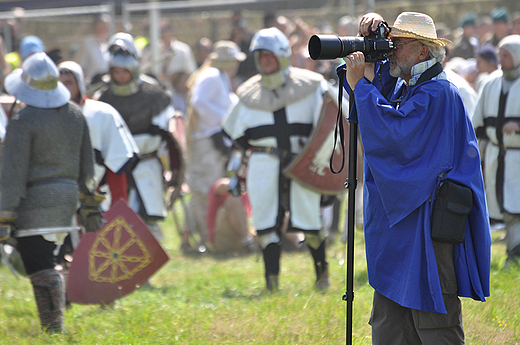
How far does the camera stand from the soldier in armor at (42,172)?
3.83 metres

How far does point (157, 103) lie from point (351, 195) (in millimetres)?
3515

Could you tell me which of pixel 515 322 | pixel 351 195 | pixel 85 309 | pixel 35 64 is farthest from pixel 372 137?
pixel 85 309

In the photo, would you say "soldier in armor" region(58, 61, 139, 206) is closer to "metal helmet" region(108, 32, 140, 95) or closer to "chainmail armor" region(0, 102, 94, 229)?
"metal helmet" region(108, 32, 140, 95)

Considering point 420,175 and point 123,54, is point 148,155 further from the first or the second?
point 420,175

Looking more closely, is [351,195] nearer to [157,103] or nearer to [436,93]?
[436,93]

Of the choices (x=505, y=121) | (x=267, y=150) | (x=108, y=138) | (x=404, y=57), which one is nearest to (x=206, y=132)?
(x=267, y=150)

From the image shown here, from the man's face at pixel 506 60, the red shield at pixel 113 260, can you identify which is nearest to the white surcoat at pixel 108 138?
the red shield at pixel 113 260

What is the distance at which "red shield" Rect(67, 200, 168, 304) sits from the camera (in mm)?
4434

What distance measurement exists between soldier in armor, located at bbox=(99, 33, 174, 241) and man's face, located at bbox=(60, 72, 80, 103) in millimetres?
715

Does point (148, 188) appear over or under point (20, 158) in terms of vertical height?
under

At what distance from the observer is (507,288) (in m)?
4.71

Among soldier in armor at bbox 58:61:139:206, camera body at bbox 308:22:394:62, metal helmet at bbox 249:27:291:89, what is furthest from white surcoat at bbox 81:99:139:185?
camera body at bbox 308:22:394:62

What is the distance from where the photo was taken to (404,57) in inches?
115

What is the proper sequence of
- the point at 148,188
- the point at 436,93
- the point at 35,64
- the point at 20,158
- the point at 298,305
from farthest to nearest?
the point at 148,188, the point at 298,305, the point at 35,64, the point at 20,158, the point at 436,93
